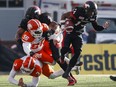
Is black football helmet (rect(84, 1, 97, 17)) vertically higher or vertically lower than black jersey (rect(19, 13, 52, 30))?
higher

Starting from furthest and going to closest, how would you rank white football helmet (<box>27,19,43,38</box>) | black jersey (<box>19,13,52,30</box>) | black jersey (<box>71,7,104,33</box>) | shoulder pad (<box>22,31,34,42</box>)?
black jersey (<box>71,7,104,33</box>)
black jersey (<box>19,13,52,30</box>)
shoulder pad (<box>22,31,34,42</box>)
white football helmet (<box>27,19,43,38</box>)

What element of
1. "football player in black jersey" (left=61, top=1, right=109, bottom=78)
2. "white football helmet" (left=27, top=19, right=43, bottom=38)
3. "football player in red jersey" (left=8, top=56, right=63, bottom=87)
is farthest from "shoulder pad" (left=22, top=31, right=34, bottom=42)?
"football player in black jersey" (left=61, top=1, right=109, bottom=78)

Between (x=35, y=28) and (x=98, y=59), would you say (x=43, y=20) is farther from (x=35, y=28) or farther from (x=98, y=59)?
(x=98, y=59)

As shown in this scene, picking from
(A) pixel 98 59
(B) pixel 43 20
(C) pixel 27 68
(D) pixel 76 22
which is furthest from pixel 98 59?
(C) pixel 27 68

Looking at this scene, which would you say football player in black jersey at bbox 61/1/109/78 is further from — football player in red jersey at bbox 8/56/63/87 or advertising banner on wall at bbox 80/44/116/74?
advertising banner on wall at bbox 80/44/116/74

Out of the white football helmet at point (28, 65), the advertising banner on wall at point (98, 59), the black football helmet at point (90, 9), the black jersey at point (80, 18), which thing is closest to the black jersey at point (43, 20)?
the black jersey at point (80, 18)

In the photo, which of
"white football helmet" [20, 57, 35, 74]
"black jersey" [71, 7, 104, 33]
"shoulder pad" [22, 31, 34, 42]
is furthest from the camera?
"black jersey" [71, 7, 104, 33]

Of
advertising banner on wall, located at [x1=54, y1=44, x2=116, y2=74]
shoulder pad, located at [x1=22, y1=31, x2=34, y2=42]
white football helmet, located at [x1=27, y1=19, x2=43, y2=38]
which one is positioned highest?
white football helmet, located at [x1=27, y1=19, x2=43, y2=38]

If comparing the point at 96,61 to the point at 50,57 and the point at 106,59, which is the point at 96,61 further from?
the point at 50,57

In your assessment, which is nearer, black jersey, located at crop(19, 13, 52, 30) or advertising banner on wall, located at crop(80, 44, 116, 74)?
black jersey, located at crop(19, 13, 52, 30)

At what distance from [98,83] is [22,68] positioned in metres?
2.75

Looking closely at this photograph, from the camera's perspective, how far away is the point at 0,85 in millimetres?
12914

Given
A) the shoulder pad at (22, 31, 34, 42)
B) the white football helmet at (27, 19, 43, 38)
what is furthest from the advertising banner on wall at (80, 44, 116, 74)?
the white football helmet at (27, 19, 43, 38)

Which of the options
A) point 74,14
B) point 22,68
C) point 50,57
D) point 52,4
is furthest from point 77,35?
point 52,4
